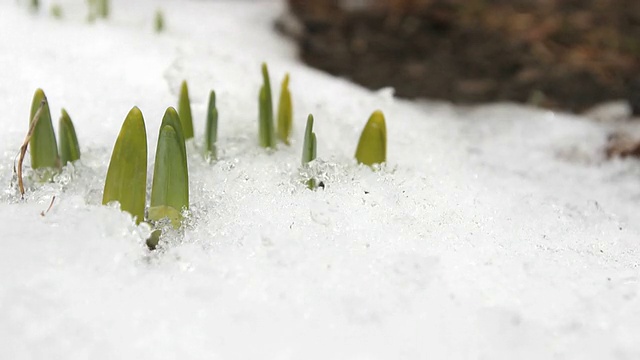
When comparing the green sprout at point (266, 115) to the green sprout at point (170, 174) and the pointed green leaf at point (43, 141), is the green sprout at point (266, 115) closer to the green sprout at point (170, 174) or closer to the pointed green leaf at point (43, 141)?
the green sprout at point (170, 174)

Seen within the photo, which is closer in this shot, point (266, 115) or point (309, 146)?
point (309, 146)

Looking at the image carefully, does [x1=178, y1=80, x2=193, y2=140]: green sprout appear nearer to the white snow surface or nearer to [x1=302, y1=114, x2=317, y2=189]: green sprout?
the white snow surface

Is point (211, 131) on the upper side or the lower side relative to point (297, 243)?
upper

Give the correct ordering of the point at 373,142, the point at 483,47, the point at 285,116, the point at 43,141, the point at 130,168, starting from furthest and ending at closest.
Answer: the point at 483,47 < the point at 285,116 < the point at 373,142 < the point at 43,141 < the point at 130,168

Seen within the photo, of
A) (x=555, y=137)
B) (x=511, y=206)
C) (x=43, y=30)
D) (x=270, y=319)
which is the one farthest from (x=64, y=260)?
(x=555, y=137)

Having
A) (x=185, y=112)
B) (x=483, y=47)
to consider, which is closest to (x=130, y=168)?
(x=185, y=112)

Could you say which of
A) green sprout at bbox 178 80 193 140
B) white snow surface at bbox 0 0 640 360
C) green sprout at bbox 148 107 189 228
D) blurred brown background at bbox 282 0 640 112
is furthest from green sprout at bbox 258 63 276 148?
blurred brown background at bbox 282 0 640 112

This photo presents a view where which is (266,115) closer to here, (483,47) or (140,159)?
(140,159)
